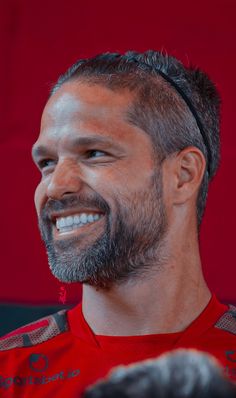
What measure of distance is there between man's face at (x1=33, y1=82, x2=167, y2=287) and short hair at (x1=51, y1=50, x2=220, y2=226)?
0.08 ft

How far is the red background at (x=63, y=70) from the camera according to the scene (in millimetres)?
1685

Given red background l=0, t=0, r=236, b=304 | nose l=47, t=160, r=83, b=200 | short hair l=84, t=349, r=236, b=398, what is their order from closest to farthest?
short hair l=84, t=349, r=236, b=398
nose l=47, t=160, r=83, b=200
red background l=0, t=0, r=236, b=304

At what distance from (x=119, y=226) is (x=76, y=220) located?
66 mm

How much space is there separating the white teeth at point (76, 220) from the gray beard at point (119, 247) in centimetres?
2

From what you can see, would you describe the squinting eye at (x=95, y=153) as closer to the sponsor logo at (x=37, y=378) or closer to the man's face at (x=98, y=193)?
the man's face at (x=98, y=193)

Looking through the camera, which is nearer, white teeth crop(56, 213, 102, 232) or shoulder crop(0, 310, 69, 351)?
white teeth crop(56, 213, 102, 232)

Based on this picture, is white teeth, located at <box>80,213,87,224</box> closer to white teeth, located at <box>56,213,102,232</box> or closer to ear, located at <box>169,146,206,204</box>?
white teeth, located at <box>56,213,102,232</box>

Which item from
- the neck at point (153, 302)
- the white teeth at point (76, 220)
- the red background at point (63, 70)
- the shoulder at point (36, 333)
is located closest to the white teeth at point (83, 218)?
the white teeth at point (76, 220)

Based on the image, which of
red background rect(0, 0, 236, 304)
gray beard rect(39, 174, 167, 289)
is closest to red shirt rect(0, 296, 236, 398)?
gray beard rect(39, 174, 167, 289)

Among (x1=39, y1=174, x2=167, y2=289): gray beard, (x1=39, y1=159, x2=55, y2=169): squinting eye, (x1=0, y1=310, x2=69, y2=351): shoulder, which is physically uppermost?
(x1=39, y1=159, x2=55, y2=169): squinting eye

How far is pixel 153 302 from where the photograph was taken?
1106 millimetres

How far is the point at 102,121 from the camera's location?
1.10 metres

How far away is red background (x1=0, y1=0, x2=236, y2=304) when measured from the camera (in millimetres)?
1685

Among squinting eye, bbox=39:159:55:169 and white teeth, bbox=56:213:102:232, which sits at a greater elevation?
squinting eye, bbox=39:159:55:169
